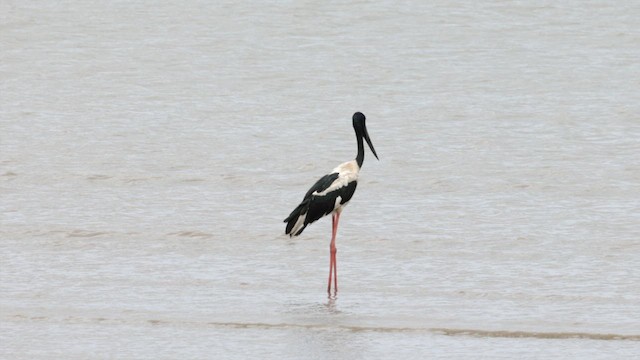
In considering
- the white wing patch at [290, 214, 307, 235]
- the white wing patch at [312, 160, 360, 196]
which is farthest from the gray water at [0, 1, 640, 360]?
the white wing patch at [312, 160, 360, 196]

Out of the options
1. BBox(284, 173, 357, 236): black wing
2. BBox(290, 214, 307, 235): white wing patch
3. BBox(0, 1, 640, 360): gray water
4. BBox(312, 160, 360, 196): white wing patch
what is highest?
BBox(312, 160, 360, 196): white wing patch

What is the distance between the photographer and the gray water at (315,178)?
1080cm

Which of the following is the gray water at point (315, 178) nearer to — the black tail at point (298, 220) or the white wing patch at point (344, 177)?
the black tail at point (298, 220)

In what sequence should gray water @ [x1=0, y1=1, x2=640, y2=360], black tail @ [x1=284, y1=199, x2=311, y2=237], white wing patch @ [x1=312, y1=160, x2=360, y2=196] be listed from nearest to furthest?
gray water @ [x1=0, y1=1, x2=640, y2=360]
black tail @ [x1=284, y1=199, x2=311, y2=237]
white wing patch @ [x1=312, y1=160, x2=360, y2=196]

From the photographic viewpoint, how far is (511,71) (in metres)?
25.4

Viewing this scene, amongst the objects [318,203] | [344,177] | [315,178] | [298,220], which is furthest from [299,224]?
Answer: [315,178]

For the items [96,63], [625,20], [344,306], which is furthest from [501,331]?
[625,20]

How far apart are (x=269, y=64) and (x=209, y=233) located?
11.9 metres

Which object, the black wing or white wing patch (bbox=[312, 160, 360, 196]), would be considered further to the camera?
white wing patch (bbox=[312, 160, 360, 196])

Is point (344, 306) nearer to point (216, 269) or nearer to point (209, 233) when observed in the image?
point (216, 269)

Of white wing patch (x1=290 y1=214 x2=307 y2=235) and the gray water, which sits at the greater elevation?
white wing patch (x1=290 y1=214 x2=307 y2=235)

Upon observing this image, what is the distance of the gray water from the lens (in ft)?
35.4

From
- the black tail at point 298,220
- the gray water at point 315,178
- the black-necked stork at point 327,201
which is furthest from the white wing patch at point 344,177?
the gray water at point 315,178

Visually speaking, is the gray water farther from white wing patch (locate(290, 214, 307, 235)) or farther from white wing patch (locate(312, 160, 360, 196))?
white wing patch (locate(312, 160, 360, 196))
